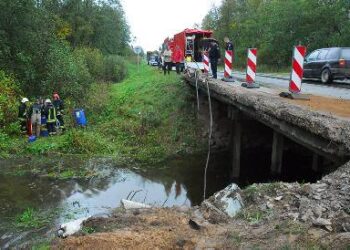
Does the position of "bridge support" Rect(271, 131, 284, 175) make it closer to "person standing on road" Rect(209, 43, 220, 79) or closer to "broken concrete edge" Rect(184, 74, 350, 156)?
"broken concrete edge" Rect(184, 74, 350, 156)

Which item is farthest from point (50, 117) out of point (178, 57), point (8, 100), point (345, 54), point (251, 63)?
point (178, 57)

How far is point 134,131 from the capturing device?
1672 cm

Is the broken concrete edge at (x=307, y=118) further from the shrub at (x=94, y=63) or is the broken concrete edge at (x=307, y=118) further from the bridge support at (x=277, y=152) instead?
the shrub at (x=94, y=63)

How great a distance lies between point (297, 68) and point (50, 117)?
8945 millimetres

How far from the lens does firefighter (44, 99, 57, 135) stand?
15.7m

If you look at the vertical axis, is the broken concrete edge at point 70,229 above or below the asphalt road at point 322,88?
below

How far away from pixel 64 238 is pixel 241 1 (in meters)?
50.7

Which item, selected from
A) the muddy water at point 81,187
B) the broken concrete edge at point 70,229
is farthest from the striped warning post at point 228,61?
the broken concrete edge at point 70,229

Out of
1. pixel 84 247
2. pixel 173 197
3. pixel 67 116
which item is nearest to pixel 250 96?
pixel 173 197

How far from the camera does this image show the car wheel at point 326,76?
17.5 m

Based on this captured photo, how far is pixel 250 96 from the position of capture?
383 inches

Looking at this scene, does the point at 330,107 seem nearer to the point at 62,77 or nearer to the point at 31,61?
the point at 62,77

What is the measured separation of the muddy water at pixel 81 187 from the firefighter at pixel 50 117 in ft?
8.25

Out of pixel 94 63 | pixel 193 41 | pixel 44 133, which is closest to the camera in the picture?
pixel 44 133
